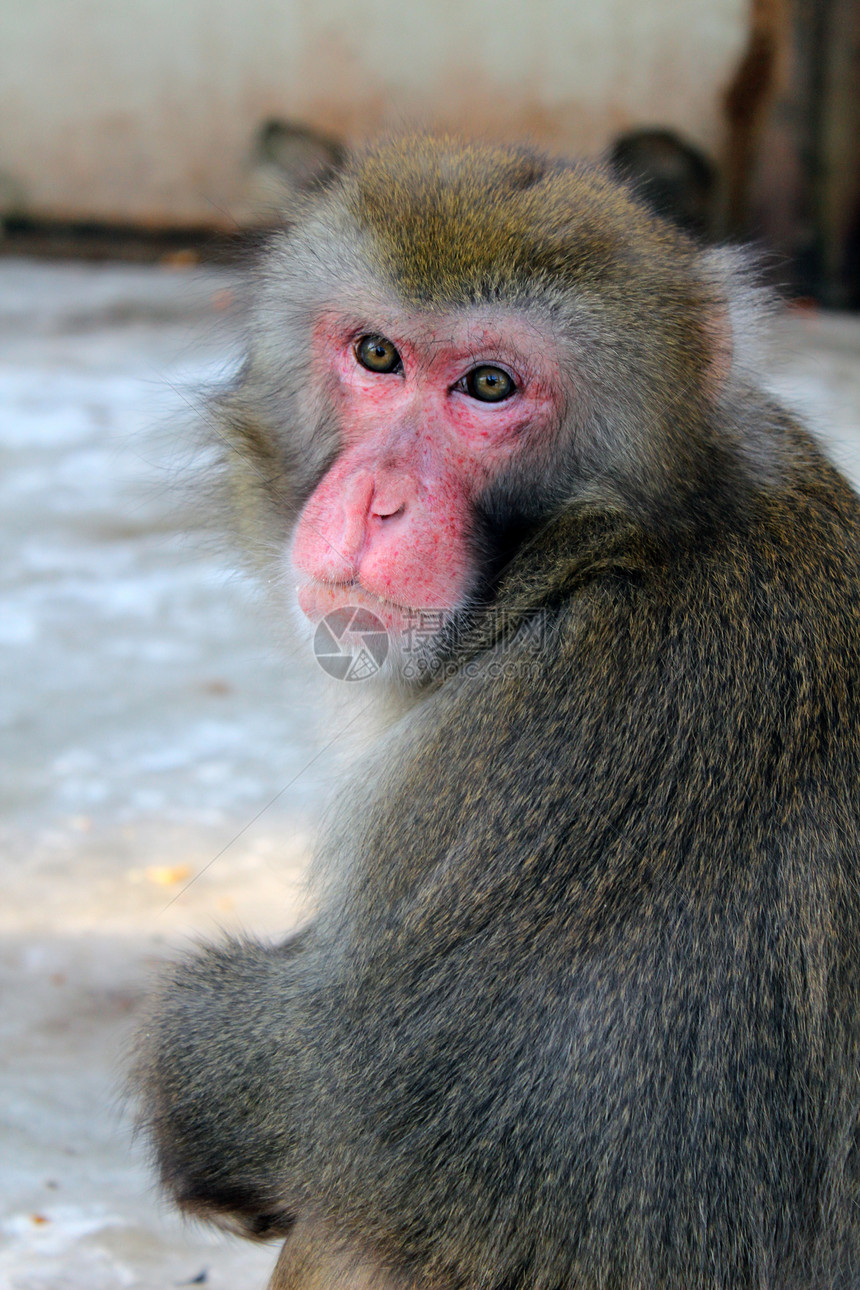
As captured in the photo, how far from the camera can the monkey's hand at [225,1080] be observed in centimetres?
224

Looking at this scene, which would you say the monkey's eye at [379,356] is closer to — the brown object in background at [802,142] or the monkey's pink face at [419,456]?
the monkey's pink face at [419,456]

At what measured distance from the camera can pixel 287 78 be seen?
9.76m

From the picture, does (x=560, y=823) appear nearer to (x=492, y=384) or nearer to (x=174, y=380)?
(x=492, y=384)

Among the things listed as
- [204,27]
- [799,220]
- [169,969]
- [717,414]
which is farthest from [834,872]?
[204,27]

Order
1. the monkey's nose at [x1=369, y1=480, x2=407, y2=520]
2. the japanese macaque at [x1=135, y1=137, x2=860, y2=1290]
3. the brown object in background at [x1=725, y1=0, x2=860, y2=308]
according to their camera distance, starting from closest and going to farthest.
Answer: the japanese macaque at [x1=135, y1=137, x2=860, y2=1290] → the monkey's nose at [x1=369, y1=480, x2=407, y2=520] → the brown object in background at [x1=725, y1=0, x2=860, y2=308]

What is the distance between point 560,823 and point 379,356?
0.84m

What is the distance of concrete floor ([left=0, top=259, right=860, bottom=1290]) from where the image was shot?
2889mm

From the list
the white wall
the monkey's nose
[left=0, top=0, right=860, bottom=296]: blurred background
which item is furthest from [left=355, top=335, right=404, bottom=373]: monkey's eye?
the white wall

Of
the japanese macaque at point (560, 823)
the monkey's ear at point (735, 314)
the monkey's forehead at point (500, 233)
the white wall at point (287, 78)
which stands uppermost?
the monkey's forehead at point (500, 233)

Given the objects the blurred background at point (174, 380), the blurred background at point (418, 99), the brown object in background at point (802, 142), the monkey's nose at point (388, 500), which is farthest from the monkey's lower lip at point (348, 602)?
the blurred background at point (418, 99)

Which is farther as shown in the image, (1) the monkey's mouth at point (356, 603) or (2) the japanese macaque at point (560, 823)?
(1) the monkey's mouth at point (356, 603)

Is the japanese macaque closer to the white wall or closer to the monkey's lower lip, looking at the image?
the monkey's lower lip

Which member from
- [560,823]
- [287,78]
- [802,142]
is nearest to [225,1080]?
[560,823]

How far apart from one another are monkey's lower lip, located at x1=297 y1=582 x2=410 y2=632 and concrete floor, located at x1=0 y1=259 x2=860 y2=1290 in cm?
37
